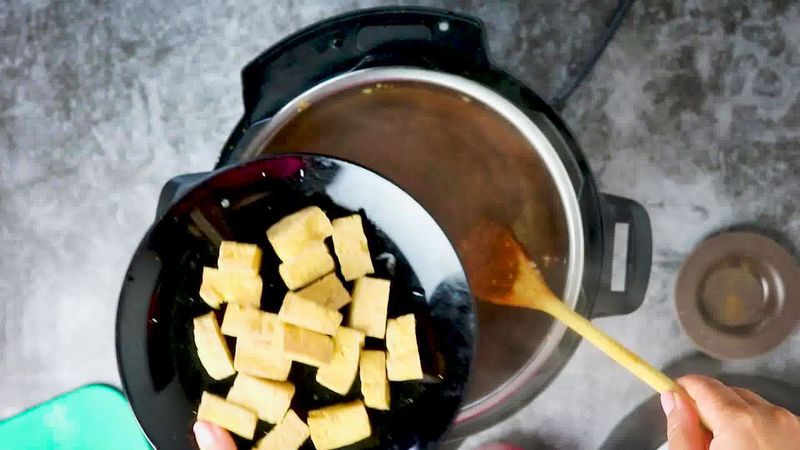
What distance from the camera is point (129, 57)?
96cm

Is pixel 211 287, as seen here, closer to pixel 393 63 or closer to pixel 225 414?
pixel 225 414

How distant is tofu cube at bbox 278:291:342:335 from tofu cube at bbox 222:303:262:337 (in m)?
0.02

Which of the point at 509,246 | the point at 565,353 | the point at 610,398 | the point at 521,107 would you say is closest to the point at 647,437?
the point at 610,398

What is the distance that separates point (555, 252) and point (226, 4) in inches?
20.4

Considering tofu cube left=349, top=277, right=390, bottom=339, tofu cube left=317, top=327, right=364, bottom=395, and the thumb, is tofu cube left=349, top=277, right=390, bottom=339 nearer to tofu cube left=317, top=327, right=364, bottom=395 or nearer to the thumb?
tofu cube left=317, top=327, right=364, bottom=395

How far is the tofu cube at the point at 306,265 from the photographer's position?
26.5 inches

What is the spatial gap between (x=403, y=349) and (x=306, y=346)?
88 millimetres

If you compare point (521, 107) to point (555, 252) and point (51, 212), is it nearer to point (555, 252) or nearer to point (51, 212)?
point (555, 252)

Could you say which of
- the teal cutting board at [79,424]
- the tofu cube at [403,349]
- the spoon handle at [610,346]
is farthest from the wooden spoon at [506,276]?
the teal cutting board at [79,424]

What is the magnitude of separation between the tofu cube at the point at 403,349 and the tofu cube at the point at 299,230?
10cm

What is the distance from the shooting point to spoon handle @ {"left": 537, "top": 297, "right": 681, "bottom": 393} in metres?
0.67

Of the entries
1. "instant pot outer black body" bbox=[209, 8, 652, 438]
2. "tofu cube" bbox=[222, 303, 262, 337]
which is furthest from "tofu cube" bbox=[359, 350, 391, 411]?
"instant pot outer black body" bbox=[209, 8, 652, 438]

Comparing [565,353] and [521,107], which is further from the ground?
[521,107]

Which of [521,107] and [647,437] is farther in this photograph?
[647,437]
